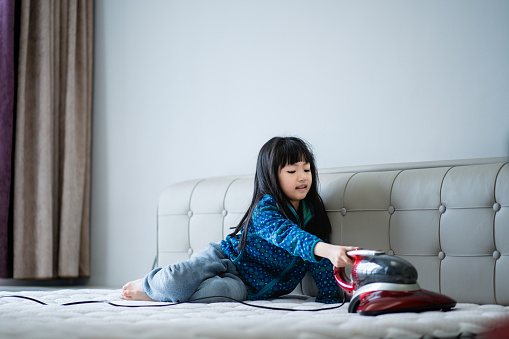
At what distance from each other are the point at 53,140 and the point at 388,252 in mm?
1783

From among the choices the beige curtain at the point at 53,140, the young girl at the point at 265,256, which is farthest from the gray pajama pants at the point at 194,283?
the beige curtain at the point at 53,140

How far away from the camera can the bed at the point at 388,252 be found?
0.95 metres

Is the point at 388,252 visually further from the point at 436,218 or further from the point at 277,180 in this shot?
the point at 277,180

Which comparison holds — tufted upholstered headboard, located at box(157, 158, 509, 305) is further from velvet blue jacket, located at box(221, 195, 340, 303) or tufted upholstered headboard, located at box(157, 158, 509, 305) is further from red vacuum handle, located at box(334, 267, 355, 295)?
red vacuum handle, located at box(334, 267, 355, 295)

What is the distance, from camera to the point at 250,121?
2289 mm

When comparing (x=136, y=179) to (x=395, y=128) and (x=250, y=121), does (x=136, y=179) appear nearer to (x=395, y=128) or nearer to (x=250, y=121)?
(x=250, y=121)

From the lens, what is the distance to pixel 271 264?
1719 mm

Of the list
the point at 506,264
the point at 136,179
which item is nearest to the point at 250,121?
the point at 136,179

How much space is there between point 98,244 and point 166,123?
0.74 metres

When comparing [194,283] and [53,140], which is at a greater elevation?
[53,140]

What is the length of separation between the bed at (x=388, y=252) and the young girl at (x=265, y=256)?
7cm

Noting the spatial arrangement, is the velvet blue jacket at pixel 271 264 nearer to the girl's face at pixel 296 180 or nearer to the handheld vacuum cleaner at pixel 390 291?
the girl's face at pixel 296 180

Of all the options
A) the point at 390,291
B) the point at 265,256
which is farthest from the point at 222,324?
the point at 265,256

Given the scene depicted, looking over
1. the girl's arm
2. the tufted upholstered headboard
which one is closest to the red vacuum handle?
the girl's arm
